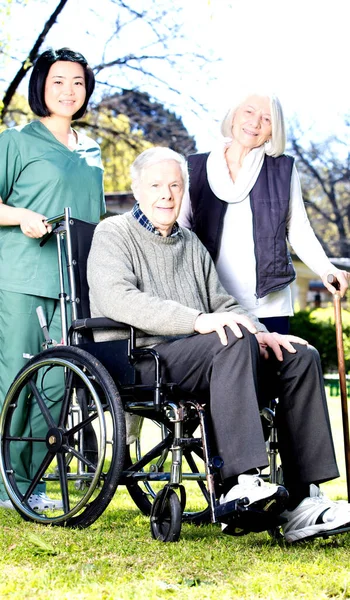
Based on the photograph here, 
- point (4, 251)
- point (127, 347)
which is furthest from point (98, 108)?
point (127, 347)

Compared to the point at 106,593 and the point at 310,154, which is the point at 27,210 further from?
the point at 310,154

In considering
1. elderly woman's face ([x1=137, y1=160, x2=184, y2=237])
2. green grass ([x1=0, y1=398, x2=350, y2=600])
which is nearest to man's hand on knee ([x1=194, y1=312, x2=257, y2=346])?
elderly woman's face ([x1=137, y1=160, x2=184, y2=237])

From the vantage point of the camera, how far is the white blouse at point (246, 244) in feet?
11.8

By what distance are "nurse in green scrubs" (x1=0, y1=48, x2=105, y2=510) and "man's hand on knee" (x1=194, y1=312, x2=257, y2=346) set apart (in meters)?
1.01

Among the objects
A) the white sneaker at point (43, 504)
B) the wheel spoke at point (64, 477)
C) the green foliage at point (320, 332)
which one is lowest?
the green foliage at point (320, 332)

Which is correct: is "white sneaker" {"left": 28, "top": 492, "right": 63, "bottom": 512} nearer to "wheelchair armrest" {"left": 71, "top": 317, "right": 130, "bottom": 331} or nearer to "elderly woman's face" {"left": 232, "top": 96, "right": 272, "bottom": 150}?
"wheelchair armrest" {"left": 71, "top": 317, "right": 130, "bottom": 331}

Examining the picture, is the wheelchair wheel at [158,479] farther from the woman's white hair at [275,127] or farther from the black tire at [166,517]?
the woman's white hair at [275,127]

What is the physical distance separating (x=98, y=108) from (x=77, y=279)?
9.82 meters

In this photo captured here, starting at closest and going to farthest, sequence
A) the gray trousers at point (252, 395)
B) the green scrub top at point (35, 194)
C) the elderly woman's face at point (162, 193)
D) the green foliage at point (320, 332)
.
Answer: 1. the gray trousers at point (252, 395)
2. the elderly woman's face at point (162, 193)
3. the green scrub top at point (35, 194)
4. the green foliage at point (320, 332)

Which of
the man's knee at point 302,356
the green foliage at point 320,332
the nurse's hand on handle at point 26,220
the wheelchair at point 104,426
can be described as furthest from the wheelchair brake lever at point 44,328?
the green foliage at point 320,332

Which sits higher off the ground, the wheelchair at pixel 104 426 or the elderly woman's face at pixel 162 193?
the elderly woman's face at pixel 162 193

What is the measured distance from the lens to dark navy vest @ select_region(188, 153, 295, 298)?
3578 mm

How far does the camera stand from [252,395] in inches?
108

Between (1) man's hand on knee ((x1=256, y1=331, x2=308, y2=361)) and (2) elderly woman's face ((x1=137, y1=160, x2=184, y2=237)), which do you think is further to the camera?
(2) elderly woman's face ((x1=137, y1=160, x2=184, y2=237))
